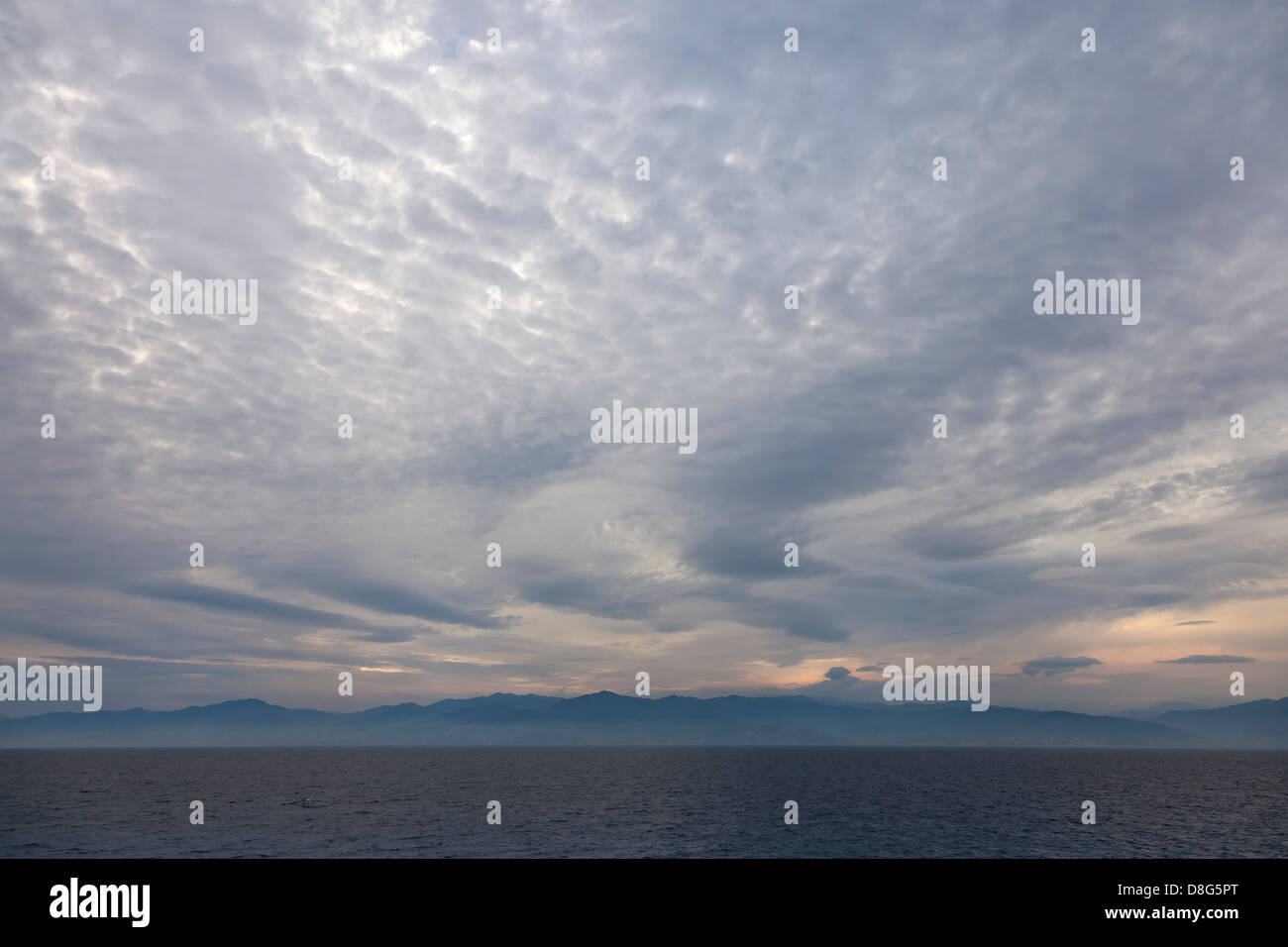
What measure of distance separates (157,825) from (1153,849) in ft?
336

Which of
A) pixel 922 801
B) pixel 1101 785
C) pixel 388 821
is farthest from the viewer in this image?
pixel 1101 785

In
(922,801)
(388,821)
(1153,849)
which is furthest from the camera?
(922,801)

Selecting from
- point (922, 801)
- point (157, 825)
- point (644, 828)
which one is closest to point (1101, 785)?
point (922, 801)
